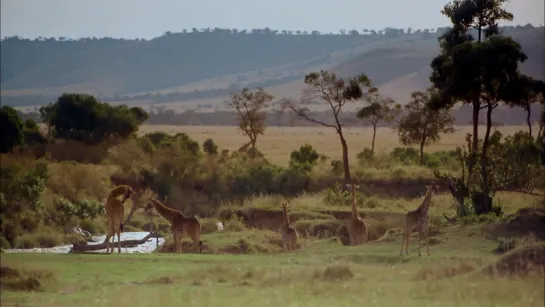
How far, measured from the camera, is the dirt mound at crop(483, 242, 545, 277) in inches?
516

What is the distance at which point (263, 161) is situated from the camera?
43.1m

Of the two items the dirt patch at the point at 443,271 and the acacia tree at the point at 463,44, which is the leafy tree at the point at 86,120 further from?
the dirt patch at the point at 443,271

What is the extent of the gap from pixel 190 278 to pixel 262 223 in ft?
47.8

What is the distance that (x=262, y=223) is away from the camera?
29578 mm

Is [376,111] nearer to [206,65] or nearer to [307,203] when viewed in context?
[307,203]

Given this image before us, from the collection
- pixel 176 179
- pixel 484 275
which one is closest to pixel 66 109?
pixel 176 179

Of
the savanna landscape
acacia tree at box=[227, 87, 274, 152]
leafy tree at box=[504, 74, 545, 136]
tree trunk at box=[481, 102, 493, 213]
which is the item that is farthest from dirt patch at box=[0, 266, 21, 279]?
acacia tree at box=[227, 87, 274, 152]

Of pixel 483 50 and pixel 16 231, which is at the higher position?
pixel 483 50

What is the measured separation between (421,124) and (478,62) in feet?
64.2

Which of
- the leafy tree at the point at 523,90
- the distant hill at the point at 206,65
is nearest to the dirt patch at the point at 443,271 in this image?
the leafy tree at the point at 523,90

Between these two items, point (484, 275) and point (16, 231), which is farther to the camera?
point (16, 231)

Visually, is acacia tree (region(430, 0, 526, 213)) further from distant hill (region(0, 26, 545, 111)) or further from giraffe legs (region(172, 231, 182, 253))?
distant hill (region(0, 26, 545, 111))

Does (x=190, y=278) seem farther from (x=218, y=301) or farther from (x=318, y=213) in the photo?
(x=318, y=213)

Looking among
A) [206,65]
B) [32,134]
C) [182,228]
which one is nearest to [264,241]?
[182,228]
